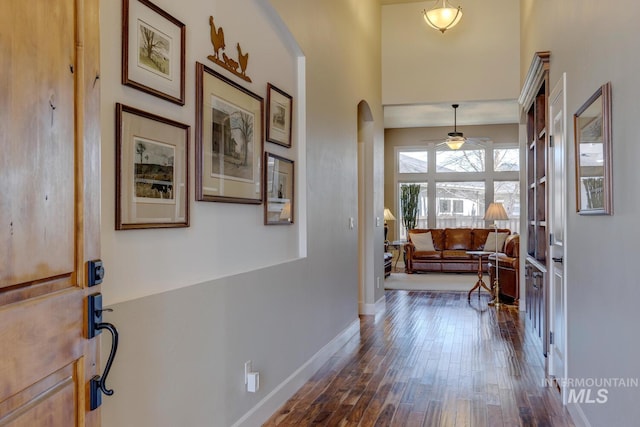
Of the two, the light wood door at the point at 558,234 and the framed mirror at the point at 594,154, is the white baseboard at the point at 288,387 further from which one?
the framed mirror at the point at 594,154

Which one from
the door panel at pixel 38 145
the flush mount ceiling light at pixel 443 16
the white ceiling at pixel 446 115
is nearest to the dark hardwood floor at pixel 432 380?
the door panel at pixel 38 145

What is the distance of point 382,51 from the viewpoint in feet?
23.6

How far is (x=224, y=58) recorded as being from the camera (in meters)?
2.63

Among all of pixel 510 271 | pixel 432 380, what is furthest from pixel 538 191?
pixel 510 271

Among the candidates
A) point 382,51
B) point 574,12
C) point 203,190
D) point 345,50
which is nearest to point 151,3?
point 203,190

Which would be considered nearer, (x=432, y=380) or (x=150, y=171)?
(x=150, y=171)

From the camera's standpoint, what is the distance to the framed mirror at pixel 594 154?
2262 mm

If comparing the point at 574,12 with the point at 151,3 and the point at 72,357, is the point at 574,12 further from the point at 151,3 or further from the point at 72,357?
the point at 72,357

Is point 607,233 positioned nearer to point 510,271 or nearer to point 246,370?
point 246,370

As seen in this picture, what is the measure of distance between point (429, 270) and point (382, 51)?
526 centimetres

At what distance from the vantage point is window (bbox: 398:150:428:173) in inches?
488

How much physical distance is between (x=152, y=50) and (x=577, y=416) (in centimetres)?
293

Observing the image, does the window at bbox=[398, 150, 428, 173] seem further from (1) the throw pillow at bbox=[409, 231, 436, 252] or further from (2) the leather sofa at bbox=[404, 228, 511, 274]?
(1) the throw pillow at bbox=[409, 231, 436, 252]

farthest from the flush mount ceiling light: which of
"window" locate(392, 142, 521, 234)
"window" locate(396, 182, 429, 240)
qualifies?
"window" locate(396, 182, 429, 240)
